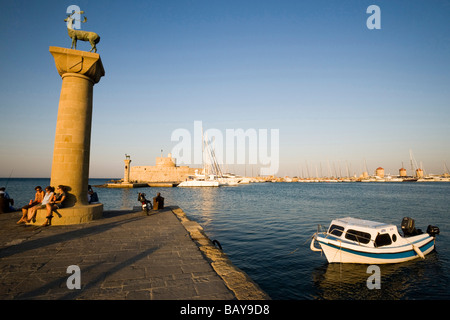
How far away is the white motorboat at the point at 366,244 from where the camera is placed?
923 centimetres

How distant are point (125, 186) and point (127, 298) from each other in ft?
258

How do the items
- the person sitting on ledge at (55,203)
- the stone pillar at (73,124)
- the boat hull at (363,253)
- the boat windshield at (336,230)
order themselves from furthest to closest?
1. the boat windshield at (336,230)
2. the stone pillar at (73,124)
3. the boat hull at (363,253)
4. the person sitting on ledge at (55,203)

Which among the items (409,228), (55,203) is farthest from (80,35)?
(409,228)

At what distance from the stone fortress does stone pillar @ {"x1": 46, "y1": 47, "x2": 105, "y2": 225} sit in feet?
322

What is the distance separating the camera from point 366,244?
929cm

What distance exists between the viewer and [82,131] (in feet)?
32.2

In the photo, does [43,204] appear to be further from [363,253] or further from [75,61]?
[363,253]

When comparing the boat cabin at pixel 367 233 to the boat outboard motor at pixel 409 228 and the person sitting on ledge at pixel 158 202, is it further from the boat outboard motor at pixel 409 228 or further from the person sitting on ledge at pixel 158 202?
the person sitting on ledge at pixel 158 202

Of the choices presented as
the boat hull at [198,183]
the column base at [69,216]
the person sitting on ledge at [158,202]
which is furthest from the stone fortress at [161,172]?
the column base at [69,216]

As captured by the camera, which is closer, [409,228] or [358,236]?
[358,236]

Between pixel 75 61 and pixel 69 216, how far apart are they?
6.34m

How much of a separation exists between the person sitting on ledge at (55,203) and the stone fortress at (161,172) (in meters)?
98.8
